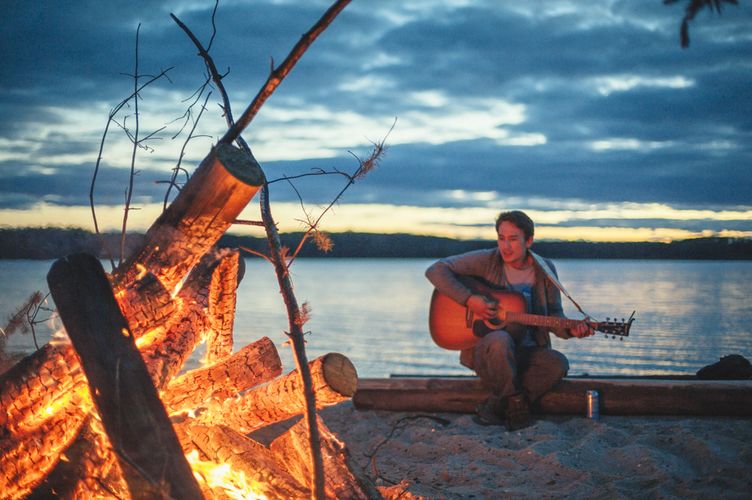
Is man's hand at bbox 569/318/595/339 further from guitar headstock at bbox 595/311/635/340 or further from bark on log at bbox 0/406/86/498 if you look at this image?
bark on log at bbox 0/406/86/498

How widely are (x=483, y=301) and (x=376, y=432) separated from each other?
1377 millimetres

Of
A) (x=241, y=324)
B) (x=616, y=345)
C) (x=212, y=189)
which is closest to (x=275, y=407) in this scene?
(x=212, y=189)

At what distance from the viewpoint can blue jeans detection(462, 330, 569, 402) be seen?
493 centimetres

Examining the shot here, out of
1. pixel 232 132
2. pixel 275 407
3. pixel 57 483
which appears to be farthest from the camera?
pixel 275 407

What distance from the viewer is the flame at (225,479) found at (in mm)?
2807

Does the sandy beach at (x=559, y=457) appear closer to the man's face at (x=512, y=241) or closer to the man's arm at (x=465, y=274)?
the man's arm at (x=465, y=274)

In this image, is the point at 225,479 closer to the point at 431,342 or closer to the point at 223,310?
the point at 223,310

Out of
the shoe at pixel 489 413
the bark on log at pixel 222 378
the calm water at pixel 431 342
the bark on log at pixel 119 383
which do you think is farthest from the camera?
the calm water at pixel 431 342

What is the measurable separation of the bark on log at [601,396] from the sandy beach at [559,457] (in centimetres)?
9

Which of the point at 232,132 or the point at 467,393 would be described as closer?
the point at 232,132

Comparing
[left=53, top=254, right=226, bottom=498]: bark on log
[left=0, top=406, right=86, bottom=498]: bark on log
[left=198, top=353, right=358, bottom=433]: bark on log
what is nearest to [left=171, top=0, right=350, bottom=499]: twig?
[left=198, top=353, right=358, bottom=433]: bark on log

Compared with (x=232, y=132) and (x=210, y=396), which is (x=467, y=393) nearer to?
(x=210, y=396)

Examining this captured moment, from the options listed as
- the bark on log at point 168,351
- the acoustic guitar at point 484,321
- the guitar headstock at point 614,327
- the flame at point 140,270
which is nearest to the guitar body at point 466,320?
the acoustic guitar at point 484,321

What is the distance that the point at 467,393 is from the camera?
5.14 meters
